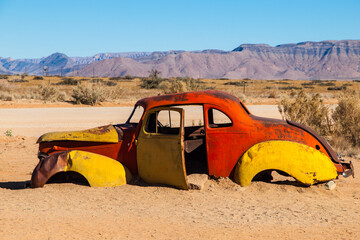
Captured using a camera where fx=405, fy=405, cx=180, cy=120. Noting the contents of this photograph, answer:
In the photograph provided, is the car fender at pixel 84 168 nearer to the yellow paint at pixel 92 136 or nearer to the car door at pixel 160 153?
the yellow paint at pixel 92 136

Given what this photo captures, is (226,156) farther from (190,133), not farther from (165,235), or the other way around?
(165,235)

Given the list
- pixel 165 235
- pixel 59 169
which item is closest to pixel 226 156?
pixel 165 235

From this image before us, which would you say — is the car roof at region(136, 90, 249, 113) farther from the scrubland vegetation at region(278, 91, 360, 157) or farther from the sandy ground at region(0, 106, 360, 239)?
the scrubland vegetation at region(278, 91, 360, 157)

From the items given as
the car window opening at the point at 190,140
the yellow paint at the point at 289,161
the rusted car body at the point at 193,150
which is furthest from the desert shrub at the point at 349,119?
the car window opening at the point at 190,140

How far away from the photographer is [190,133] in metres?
7.29

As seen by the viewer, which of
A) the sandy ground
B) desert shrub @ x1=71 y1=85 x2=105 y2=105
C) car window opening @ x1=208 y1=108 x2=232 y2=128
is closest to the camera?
the sandy ground

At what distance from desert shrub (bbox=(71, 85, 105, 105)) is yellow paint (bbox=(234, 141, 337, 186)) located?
77.3ft

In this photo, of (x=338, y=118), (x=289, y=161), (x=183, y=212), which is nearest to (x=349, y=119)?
(x=338, y=118)

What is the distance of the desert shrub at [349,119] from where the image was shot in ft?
42.0

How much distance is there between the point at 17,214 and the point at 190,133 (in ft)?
10.3

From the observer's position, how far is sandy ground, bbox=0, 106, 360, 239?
4.97 meters

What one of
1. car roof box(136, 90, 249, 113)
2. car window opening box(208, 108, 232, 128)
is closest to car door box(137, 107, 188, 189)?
car roof box(136, 90, 249, 113)

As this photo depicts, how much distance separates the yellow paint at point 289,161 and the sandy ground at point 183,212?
0.29 meters

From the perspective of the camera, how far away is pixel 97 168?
6.62m
